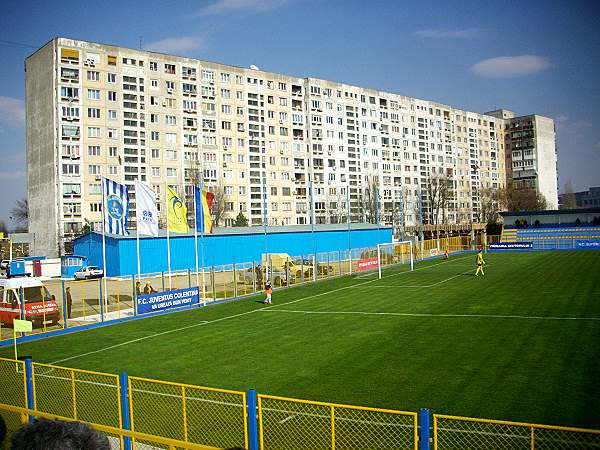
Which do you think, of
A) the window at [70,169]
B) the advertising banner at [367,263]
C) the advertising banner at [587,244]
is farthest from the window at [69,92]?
the advertising banner at [587,244]

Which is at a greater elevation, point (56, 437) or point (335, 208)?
point (335, 208)

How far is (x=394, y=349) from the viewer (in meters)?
21.5

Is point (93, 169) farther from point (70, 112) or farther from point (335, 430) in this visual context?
point (335, 430)

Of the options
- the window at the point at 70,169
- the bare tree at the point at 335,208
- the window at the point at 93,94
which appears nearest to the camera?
the window at the point at 70,169

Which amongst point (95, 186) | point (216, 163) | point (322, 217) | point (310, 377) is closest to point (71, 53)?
point (95, 186)

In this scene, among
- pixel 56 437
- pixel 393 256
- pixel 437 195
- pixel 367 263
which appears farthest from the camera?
pixel 437 195

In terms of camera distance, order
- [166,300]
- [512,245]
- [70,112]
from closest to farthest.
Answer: [166,300] → [70,112] → [512,245]

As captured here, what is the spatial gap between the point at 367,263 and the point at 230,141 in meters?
44.7

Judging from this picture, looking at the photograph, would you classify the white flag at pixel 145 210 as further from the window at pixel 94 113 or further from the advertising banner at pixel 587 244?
the advertising banner at pixel 587 244

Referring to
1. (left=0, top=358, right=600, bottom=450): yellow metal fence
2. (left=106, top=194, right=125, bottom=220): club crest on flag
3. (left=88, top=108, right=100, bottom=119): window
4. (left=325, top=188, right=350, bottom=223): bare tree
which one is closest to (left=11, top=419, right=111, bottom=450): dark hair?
(left=0, top=358, right=600, bottom=450): yellow metal fence

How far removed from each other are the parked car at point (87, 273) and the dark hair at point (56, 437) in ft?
201

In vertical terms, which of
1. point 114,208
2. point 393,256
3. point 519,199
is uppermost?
point 519,199

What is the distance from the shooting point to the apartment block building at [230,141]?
249 ft

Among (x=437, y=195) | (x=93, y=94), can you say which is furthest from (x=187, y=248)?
(x=437, y=195)
